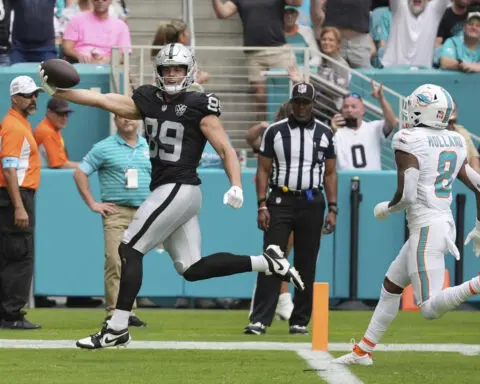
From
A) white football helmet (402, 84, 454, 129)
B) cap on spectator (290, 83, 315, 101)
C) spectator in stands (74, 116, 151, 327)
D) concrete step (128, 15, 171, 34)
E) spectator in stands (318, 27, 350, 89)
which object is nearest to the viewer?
white football helmet (402, 84, 454, 129)

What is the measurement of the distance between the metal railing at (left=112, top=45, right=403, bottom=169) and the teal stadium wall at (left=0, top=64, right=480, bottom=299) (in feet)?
4.32

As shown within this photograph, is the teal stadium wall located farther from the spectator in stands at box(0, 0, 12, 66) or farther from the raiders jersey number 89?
the raiders jersey number 89

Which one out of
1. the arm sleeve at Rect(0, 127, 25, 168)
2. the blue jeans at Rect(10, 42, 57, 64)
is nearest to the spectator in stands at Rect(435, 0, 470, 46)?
the blue jeans at Rect(10, 42, 57, 64)

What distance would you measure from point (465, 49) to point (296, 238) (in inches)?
211

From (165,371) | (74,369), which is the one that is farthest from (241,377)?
(74,369)

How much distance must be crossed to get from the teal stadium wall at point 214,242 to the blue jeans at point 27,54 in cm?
193

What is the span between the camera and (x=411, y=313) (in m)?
12.2

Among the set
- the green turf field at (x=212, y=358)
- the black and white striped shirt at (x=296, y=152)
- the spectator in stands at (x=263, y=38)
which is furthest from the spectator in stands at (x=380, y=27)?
the black and white striped shirt at (x=296, y=152)

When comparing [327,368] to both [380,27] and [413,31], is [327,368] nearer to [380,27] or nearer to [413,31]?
[413,31]

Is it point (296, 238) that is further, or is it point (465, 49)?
point (465, 49)

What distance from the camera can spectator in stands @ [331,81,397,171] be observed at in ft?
41.7

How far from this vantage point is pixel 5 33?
44.7ft

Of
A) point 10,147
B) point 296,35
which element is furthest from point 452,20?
point 10,147

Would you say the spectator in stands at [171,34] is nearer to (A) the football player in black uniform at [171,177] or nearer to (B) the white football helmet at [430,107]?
(A) the football player in black uniform at [171,177]
